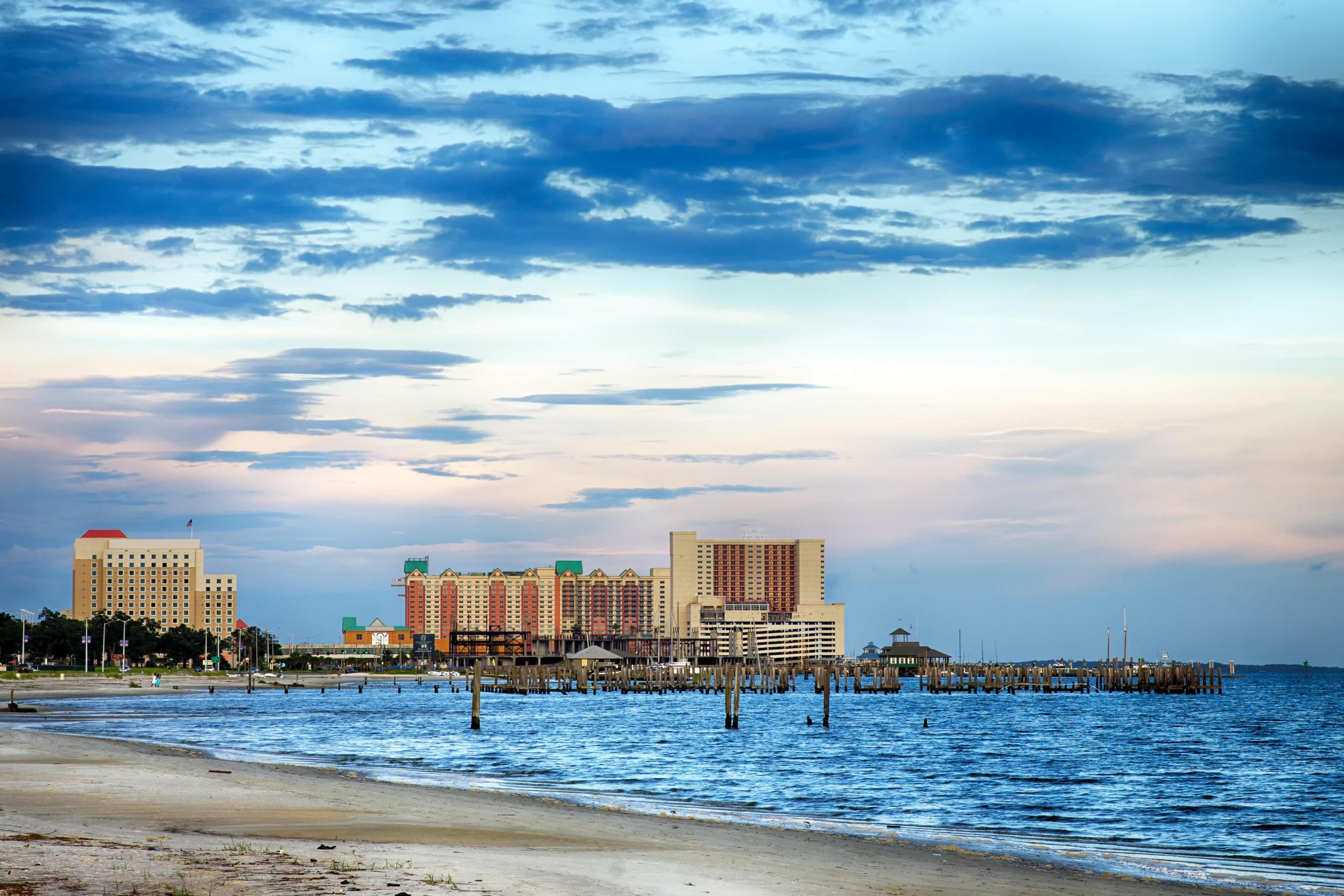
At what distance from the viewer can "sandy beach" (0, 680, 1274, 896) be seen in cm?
1752

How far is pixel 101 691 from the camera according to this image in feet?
433

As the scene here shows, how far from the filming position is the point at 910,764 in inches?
2258

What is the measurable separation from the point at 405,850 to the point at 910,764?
39312 mm

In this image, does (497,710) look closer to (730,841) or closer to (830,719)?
(830,719)

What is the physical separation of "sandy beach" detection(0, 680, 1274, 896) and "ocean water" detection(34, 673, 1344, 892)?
4.33 metres

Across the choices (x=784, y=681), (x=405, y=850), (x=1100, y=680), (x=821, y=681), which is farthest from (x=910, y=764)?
(x=1100, y=680)

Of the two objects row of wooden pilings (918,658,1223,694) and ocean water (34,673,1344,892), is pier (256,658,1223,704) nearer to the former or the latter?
row of wooden pilings (918,658,1223,694)

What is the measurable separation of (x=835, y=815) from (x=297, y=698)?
115m

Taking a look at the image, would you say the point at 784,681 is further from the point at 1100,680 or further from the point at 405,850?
the point at 405,850

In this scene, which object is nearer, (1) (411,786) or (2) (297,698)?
(1) (411,786)

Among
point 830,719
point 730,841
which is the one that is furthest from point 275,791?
point 830,719

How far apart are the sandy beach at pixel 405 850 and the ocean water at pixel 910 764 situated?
4.33m

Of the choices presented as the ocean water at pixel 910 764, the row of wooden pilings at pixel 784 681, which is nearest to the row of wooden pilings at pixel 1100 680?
the row of wooden pilings at pixel 784 681

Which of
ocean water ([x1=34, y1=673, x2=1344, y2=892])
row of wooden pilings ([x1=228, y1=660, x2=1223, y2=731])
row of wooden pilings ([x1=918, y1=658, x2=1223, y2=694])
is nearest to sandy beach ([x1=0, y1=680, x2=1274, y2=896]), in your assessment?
ocean water ([x1=34, y1=673, x2=1344, y2=892])
